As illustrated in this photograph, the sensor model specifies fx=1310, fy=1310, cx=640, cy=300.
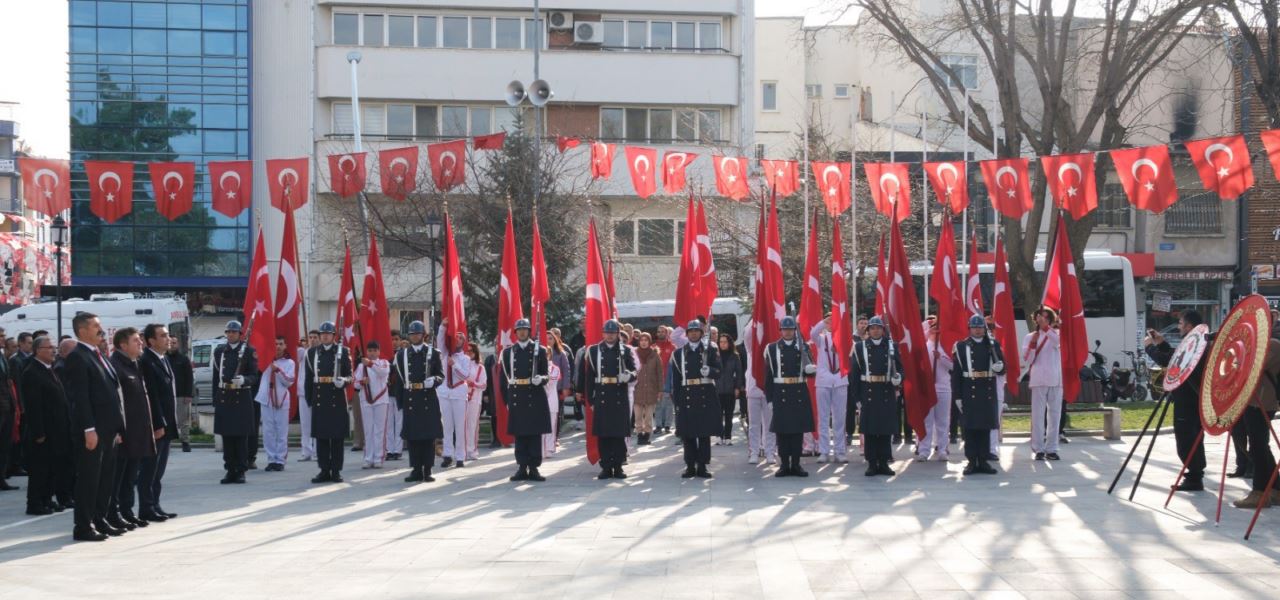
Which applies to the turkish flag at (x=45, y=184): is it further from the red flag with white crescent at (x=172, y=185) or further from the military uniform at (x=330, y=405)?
the military uniform at (x=330, y=405)

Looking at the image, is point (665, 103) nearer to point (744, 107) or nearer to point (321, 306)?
point (744, 107)

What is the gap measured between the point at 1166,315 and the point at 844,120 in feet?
51.3

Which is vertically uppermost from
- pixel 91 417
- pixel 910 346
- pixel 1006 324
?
pixel 1006 324

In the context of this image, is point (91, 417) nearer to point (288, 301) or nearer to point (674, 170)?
point (288, 301)

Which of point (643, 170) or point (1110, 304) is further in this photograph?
point (1110, 304)

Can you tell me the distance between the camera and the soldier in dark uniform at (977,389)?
1600 cm

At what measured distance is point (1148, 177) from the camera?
61.8ft

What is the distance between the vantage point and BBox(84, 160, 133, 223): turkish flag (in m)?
20.6

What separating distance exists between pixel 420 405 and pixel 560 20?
87.5ft

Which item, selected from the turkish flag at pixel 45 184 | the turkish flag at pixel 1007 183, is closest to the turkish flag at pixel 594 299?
the turkish flag at pixel 1007 183

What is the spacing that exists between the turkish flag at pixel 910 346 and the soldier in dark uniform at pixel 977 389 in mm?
419

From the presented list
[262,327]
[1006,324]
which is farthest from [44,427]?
[1006,324]

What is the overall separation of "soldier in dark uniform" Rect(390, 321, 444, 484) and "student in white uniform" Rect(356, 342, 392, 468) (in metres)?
1.03

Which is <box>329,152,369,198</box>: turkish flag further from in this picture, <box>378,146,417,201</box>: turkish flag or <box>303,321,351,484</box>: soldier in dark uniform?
<box>303,321,351,484</box>: soldier in dark uniform
